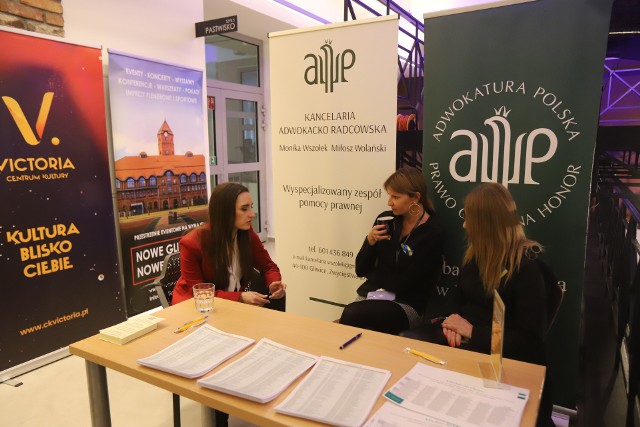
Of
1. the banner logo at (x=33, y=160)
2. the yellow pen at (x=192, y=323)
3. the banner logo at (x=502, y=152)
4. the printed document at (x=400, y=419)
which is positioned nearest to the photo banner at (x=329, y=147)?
the banner logo at (x=502, y=152)

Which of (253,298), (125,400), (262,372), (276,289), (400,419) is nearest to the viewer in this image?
(400,419)

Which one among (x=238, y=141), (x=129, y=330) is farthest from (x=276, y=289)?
(x=238, y=141)

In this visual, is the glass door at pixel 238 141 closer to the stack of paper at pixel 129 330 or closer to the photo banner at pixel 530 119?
the photo banner at pixel 530 119

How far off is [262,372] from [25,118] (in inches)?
97.3

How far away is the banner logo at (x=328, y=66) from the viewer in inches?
107

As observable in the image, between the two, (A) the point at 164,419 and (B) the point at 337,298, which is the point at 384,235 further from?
(A) the point at 164,419

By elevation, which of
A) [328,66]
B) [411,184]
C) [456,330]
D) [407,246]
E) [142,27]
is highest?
[142,27]

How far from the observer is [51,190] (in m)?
2.96

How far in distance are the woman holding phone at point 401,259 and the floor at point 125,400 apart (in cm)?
86

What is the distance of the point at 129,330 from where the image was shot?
156 centimetres

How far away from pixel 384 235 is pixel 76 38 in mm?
2680

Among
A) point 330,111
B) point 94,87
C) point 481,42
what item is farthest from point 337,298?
point 94,87

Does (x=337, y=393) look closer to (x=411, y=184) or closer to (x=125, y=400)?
(x=411, y=184)

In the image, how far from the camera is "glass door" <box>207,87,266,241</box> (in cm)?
576
